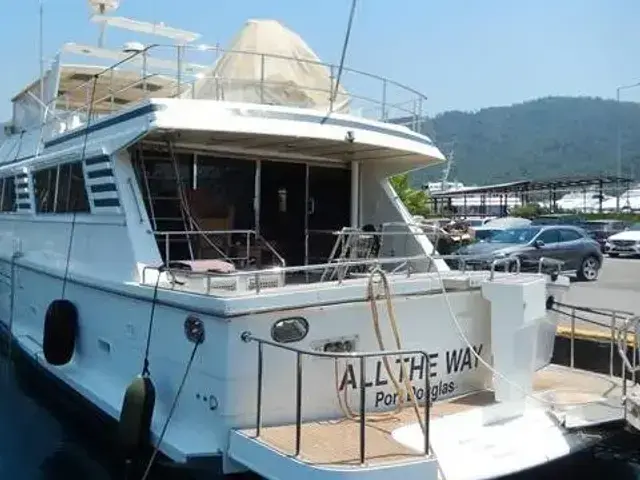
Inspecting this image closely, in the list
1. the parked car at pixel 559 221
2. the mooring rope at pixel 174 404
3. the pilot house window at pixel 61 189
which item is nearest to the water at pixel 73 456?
A: the mooring rope at pixel 174 404

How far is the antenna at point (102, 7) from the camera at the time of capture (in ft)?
38.3

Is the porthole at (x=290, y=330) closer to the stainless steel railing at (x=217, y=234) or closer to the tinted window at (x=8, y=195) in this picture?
the stainless steel railing at (x=217, y=234)

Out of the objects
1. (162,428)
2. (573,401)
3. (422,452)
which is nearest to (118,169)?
(162,428)

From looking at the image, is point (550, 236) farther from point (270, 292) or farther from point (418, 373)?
point (270, 292)

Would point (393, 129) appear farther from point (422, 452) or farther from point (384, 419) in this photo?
point (422, 452)

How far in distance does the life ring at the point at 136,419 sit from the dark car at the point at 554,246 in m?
11.9

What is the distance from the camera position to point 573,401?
625cm

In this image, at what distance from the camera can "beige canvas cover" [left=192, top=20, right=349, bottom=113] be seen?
7.66 meters

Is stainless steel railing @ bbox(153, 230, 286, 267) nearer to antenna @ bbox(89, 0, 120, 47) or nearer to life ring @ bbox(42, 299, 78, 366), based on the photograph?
life ring @ bbox(42, 299, 78, 366)

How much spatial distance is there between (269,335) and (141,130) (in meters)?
2.31

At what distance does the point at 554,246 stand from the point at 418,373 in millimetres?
12985

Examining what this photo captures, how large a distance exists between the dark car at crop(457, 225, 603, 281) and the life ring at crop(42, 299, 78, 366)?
35.4 ft

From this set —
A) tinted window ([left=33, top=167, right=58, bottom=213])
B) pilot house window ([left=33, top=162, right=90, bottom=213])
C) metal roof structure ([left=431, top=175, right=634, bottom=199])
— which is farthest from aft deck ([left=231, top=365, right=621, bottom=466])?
metal roof structure ([left=431, top=175, right=634, bottom=199])

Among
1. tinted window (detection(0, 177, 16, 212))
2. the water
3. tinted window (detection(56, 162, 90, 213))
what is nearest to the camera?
the water
